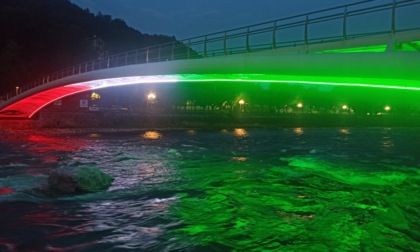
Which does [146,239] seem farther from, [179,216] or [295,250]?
[295,250]

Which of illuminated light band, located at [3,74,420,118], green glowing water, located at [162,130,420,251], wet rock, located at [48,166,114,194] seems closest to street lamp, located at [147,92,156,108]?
illuminated light band, located at [3,74,420,118]

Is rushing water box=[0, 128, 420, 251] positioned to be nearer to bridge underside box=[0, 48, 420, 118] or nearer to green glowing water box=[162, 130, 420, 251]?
green glowing water box=[162, 130, 420, 251]

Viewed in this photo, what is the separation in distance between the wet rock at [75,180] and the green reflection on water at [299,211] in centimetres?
233

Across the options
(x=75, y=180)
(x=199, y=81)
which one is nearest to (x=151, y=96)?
(x=199, y=81)

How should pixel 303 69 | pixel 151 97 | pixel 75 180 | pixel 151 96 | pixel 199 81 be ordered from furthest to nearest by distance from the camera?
pixel 151 97 < pixel 151 96 < pixel 199 81 < pixel 303 69 < pixel 75 180

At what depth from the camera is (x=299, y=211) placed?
884 cm

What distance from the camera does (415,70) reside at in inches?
495

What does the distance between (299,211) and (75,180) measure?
5.36m

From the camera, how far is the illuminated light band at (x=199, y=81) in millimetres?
17484

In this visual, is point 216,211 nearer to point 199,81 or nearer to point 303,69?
point 303,69

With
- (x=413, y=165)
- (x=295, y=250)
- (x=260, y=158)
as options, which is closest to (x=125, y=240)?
(x=295, y=250)

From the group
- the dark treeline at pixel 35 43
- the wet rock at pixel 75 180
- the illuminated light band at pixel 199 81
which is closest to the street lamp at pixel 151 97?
the illuminated light band at pixel 199 81

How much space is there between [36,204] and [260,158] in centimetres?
1234

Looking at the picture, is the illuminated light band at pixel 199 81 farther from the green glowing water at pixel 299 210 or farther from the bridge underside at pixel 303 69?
the green glowing water at pixel 299 210
